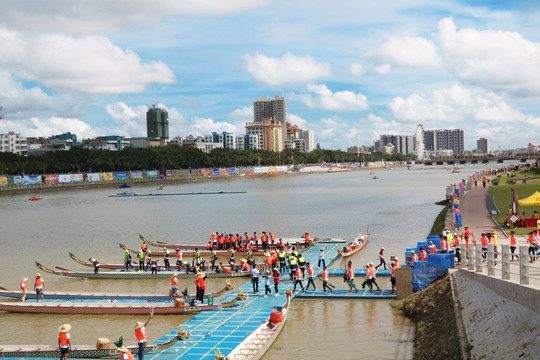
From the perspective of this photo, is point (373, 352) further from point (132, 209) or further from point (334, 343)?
point (132, 209)

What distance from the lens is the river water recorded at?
22.6 metres

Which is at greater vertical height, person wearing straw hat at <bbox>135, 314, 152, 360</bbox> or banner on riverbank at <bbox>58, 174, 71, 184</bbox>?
banner on riverbank at <bbox>58, 174, 71, 184</bbox>

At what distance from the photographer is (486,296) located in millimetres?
17469

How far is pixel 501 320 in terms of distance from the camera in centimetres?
1480

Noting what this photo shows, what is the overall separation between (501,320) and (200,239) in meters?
44.3

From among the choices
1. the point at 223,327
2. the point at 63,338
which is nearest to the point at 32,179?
the point at 223,327

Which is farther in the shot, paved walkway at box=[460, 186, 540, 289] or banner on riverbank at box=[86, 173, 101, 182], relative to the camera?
banner on riverbank at box=[86, 173, 101, 182]

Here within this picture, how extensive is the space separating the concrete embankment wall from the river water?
152 inches

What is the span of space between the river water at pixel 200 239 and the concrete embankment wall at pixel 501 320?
386 centimetres

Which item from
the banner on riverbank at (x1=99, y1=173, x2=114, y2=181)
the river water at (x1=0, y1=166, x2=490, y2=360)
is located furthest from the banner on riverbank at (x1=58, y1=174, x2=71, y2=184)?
the river water at (x1=0, y1=166, x2=490, y2=360)

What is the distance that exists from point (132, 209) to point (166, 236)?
38991 millimetres

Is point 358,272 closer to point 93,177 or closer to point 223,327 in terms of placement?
point 223,327

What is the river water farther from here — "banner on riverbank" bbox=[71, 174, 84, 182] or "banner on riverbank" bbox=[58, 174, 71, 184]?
"banner on riverbank" bbox=[71, 174, 84, 182]

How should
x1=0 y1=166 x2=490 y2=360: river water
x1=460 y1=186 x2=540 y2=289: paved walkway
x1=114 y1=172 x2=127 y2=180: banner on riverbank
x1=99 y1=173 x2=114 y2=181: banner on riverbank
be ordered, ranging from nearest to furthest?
x1=0 y1=166 x2=490 y2=360: river water < x1=460 y1=186 x2=540 y2=289: paved walkway < x1=99 y1=173 x2=114 y2=181: banner on riverbank < x1=114 y1=172 x2=127 y2=180: banner on riverbank
